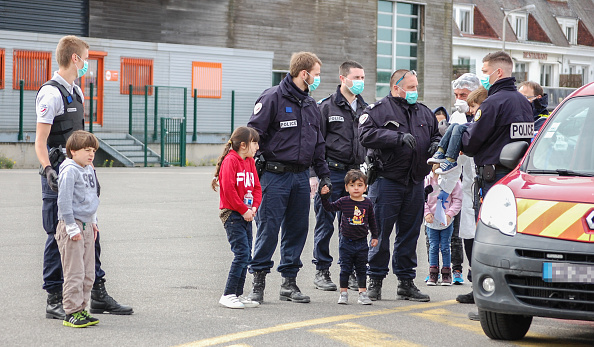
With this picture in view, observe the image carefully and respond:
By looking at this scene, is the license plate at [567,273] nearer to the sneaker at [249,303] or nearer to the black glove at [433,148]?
the black glove at [433,148]

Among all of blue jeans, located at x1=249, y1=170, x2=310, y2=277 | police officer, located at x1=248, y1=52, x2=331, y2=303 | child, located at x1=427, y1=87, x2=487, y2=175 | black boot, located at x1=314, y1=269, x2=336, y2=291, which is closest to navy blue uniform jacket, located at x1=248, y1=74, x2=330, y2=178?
police officer, located at x1=248, y1=52, x2=331, y2=303

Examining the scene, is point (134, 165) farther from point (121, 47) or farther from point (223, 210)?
point (223, 210)

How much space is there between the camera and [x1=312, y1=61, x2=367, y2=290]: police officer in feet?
28.8

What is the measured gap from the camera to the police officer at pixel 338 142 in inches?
345

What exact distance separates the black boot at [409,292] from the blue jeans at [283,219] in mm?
946

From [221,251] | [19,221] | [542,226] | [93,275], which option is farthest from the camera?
[19,221]

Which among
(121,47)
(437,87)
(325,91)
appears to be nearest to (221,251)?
(121,47)

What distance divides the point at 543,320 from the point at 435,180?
2.46 metres

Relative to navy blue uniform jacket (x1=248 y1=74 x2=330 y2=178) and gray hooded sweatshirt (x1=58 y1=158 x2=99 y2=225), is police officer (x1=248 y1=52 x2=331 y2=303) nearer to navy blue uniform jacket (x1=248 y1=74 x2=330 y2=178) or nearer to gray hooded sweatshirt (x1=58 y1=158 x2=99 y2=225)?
navy blue uniform jacket (x1=248 y1=74 x2=330 y2=178)

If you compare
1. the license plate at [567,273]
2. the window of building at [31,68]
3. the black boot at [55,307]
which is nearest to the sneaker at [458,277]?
the license plate at [567,273]

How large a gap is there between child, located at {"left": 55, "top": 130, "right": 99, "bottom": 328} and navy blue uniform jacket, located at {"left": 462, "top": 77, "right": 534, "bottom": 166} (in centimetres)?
306

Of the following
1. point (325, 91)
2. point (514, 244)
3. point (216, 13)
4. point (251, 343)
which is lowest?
point (251, 343)

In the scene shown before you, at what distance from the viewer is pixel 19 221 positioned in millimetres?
13062

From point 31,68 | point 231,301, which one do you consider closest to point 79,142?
point 231,301
